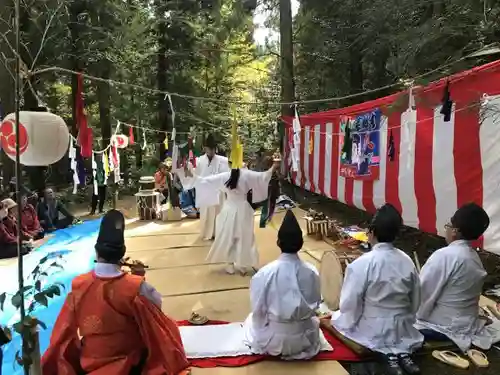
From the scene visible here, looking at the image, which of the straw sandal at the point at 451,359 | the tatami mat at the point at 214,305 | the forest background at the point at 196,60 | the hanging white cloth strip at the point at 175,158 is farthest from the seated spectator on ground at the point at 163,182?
the straw sandal at the point at 451,359

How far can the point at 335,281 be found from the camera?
4.04 m

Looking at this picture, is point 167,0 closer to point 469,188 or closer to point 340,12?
point 340,12

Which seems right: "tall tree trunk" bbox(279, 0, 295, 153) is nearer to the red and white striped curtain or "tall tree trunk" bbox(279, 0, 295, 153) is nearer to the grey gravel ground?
the grey gravel ground

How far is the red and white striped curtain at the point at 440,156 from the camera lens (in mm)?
4348

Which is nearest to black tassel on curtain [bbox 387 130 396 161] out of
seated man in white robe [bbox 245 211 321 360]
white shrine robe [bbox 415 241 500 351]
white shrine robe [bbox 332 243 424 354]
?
white shrine robe [bbox 415 241 500 351]

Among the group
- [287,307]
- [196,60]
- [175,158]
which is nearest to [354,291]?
[287,307]

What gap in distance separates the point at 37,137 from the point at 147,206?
18.8 feet

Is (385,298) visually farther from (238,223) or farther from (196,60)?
(196,60)

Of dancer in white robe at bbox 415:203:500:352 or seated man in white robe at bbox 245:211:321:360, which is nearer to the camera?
seated man in white robe at bbox 245:211:321:360

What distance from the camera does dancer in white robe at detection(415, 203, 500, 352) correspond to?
3.44m

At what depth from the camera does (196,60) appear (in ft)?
46.8

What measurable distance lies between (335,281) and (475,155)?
2.06m

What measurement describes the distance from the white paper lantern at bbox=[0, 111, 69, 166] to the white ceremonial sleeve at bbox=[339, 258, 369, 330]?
8.29 ft

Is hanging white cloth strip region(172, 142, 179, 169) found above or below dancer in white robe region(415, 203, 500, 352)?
above
